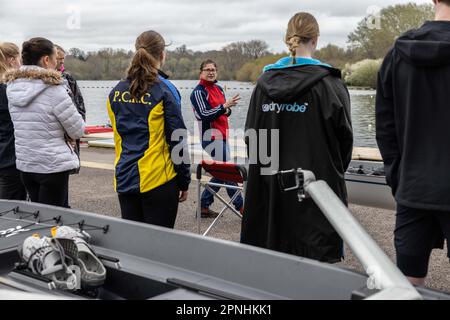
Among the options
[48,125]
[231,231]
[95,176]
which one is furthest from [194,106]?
[95,176]

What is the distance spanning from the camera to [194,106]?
17.1ft

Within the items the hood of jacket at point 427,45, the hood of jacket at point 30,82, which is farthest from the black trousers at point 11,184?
the hood of jacket at point 427,45

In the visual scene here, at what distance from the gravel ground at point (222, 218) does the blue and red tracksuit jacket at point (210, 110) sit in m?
0.85

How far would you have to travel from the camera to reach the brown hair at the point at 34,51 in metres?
3.43

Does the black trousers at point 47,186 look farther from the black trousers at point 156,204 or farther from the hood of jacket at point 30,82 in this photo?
the black trousers at point 156,204

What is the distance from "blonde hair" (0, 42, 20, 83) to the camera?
3.93 m

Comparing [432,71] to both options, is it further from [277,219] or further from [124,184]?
[124,184]

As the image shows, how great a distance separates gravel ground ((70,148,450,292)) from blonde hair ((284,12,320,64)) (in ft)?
6.25

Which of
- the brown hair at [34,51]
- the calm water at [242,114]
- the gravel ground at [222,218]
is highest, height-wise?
the brown hair at [34,51]

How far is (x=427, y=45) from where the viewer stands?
6.49 feet

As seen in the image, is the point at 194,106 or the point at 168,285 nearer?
the point at 168,285

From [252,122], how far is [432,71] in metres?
0.99

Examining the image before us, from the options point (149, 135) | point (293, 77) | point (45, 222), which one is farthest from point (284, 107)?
point (45, 222)

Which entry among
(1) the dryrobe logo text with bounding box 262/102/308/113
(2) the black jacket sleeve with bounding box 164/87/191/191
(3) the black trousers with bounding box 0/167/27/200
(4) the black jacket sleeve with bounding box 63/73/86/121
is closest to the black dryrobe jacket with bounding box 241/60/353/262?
(1) the dryrobe logo text with bounding box 262/102/308/113
